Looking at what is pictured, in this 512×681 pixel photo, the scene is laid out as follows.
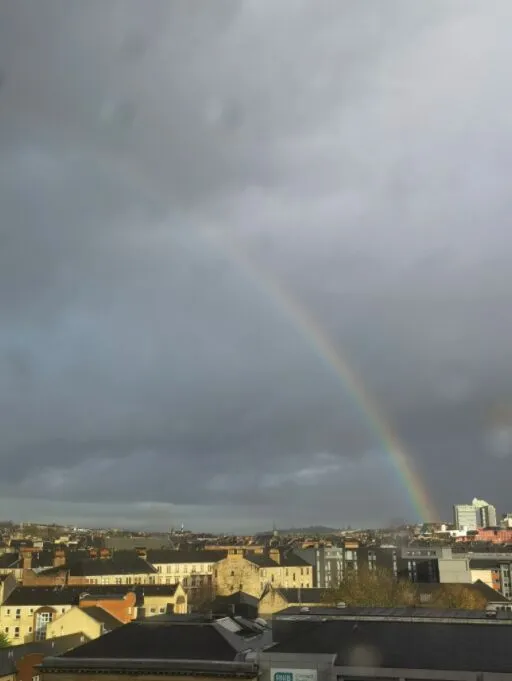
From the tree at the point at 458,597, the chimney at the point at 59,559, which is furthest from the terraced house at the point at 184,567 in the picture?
the tree at the point at 458,597

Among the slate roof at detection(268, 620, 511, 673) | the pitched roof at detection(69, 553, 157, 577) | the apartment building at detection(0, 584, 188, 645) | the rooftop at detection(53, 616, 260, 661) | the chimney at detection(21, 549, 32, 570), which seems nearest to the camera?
the slate roof at detection(268, 620, 511, 673)

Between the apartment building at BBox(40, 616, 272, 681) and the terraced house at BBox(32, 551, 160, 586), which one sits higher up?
the apartment building at BBox(40, 616, 272, 681)

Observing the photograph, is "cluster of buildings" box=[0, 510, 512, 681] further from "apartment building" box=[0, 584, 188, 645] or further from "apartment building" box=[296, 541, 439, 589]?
"apartment building" box=[296, 541, 439, 589]

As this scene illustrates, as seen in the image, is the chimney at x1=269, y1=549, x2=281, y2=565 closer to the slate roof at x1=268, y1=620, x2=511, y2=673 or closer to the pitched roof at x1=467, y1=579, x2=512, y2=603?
the pitched roof at x1=467, y1=579, x2=512, y2=603

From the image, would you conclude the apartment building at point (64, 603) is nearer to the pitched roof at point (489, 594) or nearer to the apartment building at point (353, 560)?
the pitched roof at point (489, 594)

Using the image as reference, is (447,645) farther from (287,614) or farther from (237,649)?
(287,614)

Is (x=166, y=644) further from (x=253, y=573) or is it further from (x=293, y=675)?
(x=253, y=573)

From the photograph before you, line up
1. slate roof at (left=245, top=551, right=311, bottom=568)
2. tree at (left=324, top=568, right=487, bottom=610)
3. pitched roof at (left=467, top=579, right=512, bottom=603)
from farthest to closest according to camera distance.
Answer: slate roof at (left=245, top=551, right=311, bottom=568), pitched roof at (left=467, top=579, right=512, bottom=603), tree at (left=324, top=568, right=487, bottom=610)

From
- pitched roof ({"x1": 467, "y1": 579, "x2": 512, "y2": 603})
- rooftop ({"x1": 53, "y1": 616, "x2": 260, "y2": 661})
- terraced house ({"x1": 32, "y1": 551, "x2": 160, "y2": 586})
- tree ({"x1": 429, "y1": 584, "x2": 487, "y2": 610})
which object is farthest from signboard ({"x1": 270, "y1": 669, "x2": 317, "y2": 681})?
terraced house ({"x1": 32, "y1": 551, "x2": 160, "y2": 586})

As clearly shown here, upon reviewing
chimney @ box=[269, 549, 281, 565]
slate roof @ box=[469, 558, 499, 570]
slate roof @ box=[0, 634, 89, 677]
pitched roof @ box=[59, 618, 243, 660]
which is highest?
pitched roof @ box=[59, 618, 243, 660]

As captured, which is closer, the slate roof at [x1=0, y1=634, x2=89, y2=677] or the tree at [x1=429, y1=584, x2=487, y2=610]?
the slate roof at [x1=0, y1=634, x2=89, y2=677]
